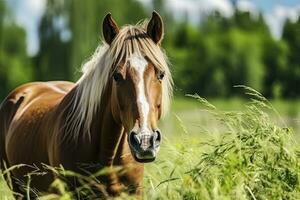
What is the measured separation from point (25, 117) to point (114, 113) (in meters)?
1.89

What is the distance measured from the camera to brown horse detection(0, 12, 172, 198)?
4.55m

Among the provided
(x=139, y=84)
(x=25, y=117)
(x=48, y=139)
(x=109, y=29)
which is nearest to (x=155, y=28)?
(x=109, y=29)

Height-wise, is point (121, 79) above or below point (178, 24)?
above

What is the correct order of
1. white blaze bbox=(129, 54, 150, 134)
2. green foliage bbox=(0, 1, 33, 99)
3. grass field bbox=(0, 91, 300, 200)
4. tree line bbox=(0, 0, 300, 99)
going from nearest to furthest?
1. grass field bbox=(0, 91, 300, 200)
2. white blaze bbox=(129, 54, 150, 134)
3. tree line bbox=(0, 0, 300, 99)
4. green foliage bbox=(0, 1, 33, 99)

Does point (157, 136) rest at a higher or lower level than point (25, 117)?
higher

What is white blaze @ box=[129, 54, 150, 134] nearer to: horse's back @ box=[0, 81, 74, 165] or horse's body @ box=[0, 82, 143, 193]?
horse's body @ box=[0, 82, 143, 193]

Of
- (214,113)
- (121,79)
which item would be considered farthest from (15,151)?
(214,113)

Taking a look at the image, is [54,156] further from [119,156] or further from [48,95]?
[48,95]

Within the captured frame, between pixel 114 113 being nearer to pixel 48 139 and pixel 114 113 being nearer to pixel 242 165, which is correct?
pixel 48 139

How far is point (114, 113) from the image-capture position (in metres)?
4.99

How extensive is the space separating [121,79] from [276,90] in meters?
1.35

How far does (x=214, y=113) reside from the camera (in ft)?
14.7

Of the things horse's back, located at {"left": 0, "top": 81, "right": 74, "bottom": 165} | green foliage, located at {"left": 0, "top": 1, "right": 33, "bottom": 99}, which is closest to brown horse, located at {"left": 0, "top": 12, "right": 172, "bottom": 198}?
horse's back, located at {"left": 0, "top": 81, "right": 74, "bottom": 165}

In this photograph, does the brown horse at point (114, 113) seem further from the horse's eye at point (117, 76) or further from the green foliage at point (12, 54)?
the green foliage at point (12, 54)
